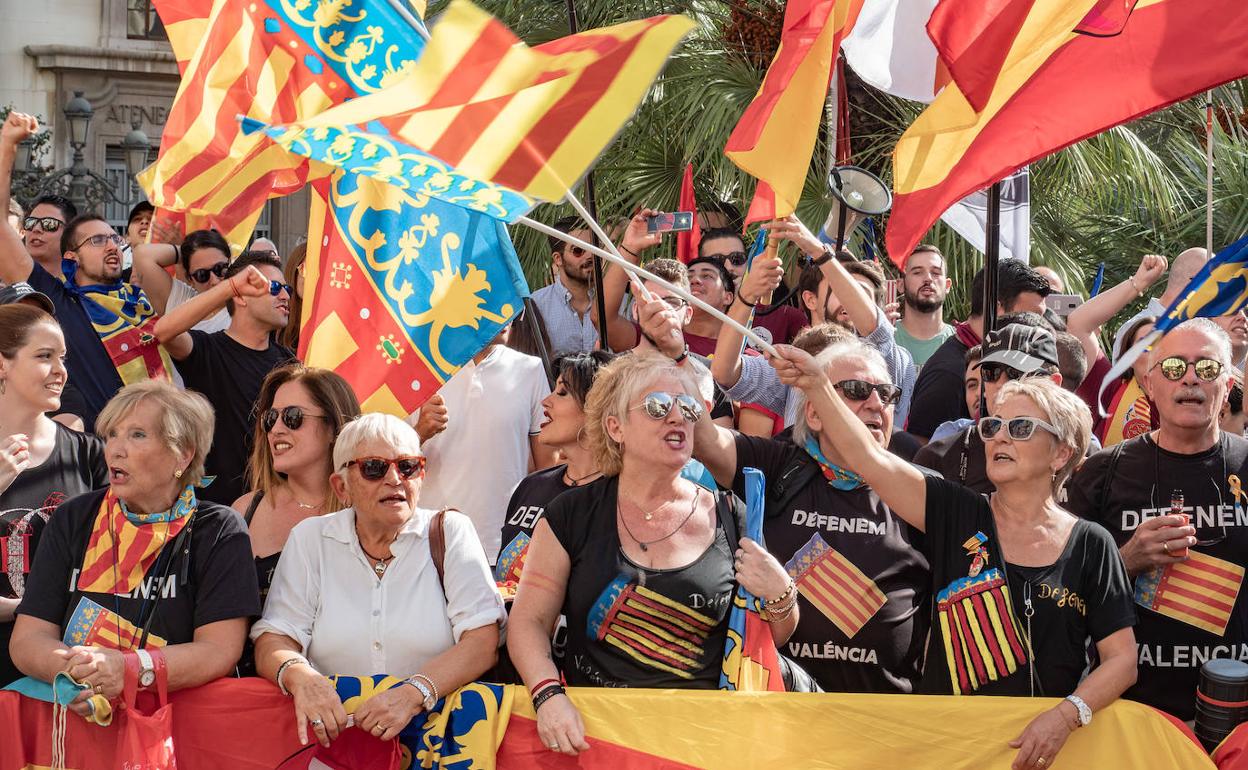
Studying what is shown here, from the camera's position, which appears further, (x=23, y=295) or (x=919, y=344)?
(x=919, y=344)

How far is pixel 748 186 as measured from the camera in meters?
11.2

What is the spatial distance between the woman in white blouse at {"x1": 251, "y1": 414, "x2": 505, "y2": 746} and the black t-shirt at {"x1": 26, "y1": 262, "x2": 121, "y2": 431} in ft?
7.42

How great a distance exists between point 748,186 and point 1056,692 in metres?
7.12

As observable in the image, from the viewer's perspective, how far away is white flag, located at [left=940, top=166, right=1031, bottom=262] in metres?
7.51

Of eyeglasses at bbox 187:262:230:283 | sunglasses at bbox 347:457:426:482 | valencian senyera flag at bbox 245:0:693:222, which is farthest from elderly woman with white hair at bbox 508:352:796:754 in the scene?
eyeglasses at bbox 187:262:230:283

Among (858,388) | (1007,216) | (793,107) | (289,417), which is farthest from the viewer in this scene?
(1007,216)

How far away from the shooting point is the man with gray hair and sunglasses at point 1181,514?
4676 millimetres

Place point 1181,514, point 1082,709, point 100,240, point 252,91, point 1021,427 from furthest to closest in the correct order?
point 100,240, point 252,91, point 1181,514, point 1021,427, point 1082,709

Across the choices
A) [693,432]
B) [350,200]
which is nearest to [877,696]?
[693,432]

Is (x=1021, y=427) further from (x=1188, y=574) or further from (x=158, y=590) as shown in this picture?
(x=158, y=590)

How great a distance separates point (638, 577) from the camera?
4.44 m

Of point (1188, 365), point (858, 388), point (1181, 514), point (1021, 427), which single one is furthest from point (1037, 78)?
point (1181, 514)

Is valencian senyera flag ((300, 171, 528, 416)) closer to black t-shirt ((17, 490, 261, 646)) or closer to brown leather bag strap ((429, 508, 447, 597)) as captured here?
brown leather bag strap ((429, 508, 447, 597))

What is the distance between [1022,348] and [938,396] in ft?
2.85
